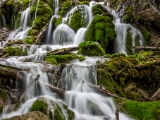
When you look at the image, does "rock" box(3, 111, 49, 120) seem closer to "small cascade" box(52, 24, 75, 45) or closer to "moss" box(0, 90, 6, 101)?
"moss" box(0, 90, 6, 101)

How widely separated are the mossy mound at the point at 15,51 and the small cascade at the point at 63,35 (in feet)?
10.9

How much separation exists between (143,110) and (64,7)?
42.7 ft

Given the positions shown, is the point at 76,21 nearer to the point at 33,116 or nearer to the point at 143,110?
the point at 143,110

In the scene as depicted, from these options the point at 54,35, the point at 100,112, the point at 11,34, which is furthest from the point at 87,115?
the point at 11,34

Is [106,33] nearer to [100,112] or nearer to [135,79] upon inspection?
[135,79]

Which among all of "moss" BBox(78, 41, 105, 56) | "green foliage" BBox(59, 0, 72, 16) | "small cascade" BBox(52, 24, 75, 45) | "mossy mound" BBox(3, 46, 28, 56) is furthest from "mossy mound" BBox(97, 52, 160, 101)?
"green foliage" BBox(59, 0, 72, 16)

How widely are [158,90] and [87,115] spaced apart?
247cm

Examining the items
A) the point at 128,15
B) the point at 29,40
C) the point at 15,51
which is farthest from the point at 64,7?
the point at 15,51

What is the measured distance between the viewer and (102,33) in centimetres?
1359

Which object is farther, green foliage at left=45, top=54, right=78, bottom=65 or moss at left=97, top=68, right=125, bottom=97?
green foliage at left=45, top=54, right=78, bottom=65

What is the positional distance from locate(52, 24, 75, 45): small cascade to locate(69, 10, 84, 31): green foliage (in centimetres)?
40

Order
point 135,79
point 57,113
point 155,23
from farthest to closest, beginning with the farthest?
1. point 155,23
2. point 135,79
3. point 57,113

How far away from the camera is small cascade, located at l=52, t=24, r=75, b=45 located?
14.7m

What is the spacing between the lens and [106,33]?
44.5 feet
